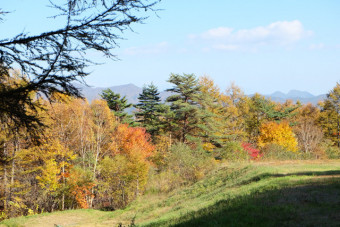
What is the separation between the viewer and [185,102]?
117ft

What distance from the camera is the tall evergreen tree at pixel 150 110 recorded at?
1682 inches

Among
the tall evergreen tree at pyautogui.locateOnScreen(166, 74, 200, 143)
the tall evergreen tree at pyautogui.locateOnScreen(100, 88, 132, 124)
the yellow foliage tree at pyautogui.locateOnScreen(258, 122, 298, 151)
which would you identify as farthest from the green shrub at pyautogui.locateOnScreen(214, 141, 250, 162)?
the tall evergreen tree at pyautogui.locateOnScreen(100, 88, 132, 124)

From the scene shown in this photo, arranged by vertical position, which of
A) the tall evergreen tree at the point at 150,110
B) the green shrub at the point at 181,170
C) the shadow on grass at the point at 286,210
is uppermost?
the tall evergreen tree at the point at 150,110

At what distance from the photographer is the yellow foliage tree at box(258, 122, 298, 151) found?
3762 centimetres

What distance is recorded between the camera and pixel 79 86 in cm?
521

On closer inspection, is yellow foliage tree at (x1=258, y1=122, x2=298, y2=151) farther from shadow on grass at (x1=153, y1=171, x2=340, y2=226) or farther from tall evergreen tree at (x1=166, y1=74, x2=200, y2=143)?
shadow on grass at (x1=153, y1=171, x2=340, y2=226)

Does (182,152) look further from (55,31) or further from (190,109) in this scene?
(55,31)

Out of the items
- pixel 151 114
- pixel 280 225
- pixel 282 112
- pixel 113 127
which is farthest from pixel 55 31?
pixel 282 112

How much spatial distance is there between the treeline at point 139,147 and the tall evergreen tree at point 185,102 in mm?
120

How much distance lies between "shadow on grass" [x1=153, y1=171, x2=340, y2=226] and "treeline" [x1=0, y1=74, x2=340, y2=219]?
26.4 ft

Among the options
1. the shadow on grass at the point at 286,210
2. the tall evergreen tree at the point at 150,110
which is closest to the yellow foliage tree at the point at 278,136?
the tall evergreen tree at the point at 150,110

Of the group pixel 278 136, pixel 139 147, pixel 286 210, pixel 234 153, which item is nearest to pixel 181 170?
pixel 234 153

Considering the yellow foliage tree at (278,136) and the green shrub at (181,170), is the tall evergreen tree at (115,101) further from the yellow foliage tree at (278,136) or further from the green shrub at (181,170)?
the green shrub at (181,170)

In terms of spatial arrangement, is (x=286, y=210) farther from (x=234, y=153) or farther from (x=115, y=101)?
(x=115, y=101)
